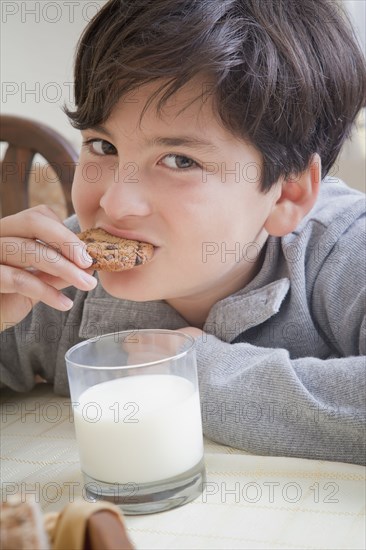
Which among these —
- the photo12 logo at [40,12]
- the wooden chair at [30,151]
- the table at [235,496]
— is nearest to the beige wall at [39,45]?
the photo12 logo at [40,12]

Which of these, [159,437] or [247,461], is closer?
[159,437]

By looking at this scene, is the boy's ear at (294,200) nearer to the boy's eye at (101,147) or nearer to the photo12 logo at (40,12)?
the boy's eye at (101,147)

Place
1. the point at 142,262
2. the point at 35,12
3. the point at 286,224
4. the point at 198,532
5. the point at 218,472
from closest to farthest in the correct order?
the point at 198,532 → the point at 218,472 → the point at 142,262 → the point at 286,224 → the point at 35,12

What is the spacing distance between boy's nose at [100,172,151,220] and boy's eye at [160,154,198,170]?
0.04m

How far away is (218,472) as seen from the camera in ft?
2.39

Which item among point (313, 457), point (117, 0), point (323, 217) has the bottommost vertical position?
point (313, 457)

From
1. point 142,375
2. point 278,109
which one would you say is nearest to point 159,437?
point 142,375

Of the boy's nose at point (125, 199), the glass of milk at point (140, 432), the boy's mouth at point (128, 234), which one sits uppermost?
the boy's nose at point (125, 199)

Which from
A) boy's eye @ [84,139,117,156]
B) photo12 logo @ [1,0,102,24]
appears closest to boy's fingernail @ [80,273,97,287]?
boy's eye @ [84,139,117,156]

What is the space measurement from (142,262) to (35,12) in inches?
71.6

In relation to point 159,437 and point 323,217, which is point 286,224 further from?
point 159,437

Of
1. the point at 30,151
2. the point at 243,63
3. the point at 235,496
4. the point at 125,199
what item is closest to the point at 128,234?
the point at 125,199

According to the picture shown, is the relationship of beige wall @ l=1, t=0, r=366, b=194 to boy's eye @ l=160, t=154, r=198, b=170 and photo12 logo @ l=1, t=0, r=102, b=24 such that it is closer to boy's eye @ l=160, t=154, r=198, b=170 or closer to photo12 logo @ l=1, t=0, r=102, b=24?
photo12 logo @ l=1, t=0, r=102, b=24

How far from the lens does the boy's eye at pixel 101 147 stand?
3.13 feet
